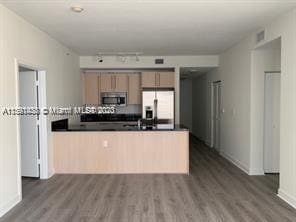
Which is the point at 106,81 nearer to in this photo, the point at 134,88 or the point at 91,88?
the point at 91,88

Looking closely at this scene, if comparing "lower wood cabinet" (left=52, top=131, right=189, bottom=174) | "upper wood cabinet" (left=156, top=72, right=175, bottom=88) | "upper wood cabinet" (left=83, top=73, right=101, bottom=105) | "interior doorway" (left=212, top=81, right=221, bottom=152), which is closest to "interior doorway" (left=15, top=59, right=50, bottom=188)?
"lower wood cabinet" (left=52, top=131, right=189, bottom=174)

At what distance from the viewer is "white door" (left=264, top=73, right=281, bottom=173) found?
5.09 meters

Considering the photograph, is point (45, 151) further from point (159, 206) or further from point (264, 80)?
point (264, 80)

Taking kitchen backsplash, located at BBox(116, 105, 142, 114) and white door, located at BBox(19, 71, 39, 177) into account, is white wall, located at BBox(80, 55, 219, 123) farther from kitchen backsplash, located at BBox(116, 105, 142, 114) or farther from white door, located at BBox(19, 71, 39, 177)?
white door, located at BBox(19, 71, 39, 177)

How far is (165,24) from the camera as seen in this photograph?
431cm

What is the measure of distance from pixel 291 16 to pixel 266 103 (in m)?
1.91

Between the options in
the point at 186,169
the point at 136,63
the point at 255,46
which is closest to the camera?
the point at 255,46

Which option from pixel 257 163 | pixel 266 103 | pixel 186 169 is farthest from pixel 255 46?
pixel 186 169

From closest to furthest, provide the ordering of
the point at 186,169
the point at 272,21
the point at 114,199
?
1. the point at 114,199
2. the point at 272,21
3. the point at 186,169

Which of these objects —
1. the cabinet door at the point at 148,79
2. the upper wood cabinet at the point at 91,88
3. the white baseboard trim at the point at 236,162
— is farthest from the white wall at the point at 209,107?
the upper wood cabinet at the point at 91,88

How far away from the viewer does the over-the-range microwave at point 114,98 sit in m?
7.50

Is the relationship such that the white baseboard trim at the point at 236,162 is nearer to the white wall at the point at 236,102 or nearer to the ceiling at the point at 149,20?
the white wall at the point at 236,102

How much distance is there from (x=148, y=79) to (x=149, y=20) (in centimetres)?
337

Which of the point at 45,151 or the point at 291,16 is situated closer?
the point at 291,16
